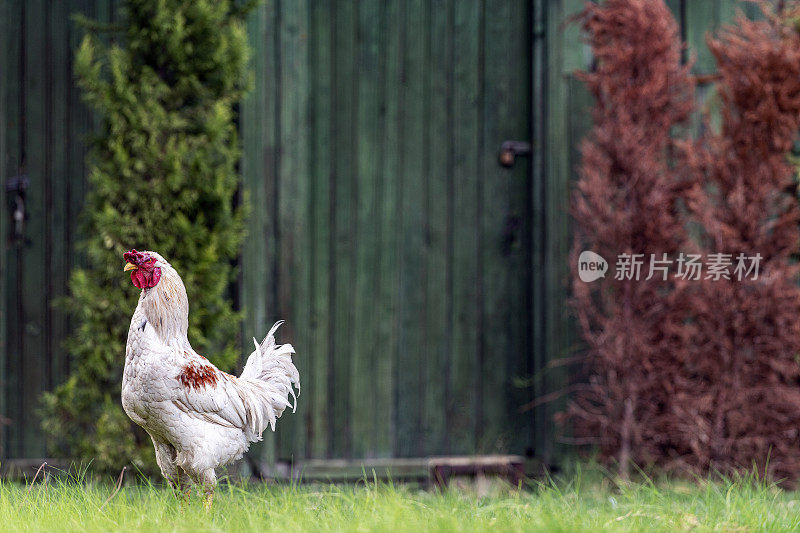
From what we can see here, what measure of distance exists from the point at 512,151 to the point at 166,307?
3150 mm

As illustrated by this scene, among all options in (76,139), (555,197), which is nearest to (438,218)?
(555,197)

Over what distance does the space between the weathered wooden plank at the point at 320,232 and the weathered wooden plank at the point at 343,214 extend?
0.14 feet

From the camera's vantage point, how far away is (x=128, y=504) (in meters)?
3.66

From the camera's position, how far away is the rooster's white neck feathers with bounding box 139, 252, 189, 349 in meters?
3.29

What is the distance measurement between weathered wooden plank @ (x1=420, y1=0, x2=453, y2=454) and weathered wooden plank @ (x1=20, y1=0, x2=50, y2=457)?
7.85 feet

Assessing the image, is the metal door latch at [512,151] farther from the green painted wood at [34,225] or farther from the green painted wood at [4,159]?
the green painted wood at [4,159]

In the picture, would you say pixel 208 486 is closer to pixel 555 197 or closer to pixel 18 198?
pixel 18 198

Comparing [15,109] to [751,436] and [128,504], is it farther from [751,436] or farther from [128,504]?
[751,436]

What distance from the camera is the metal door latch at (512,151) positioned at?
5.86m

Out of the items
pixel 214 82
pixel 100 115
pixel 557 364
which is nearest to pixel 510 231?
pixel 557 364

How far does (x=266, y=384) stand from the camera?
3598 millimetres

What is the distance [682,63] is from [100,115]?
3.75 meters

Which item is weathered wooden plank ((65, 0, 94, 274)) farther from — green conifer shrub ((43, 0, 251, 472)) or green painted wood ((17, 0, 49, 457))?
green conifer shrub ((43, 0, 251, 472))

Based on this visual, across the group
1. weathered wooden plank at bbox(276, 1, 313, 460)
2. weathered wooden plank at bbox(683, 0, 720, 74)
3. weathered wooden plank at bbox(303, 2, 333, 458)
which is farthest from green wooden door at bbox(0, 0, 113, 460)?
weathered wooden plank at bbox(683, 0, 720, 74)
